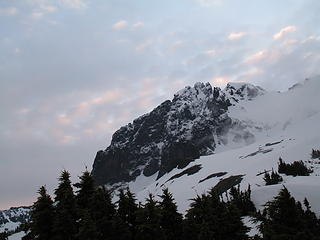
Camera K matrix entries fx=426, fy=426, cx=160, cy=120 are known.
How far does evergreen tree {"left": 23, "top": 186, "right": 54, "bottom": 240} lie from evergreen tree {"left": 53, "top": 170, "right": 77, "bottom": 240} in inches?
29.9

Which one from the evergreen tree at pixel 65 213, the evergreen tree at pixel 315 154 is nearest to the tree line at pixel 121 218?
the evergreen tree at pixel 65 213

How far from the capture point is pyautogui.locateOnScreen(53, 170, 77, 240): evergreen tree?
34531 mm

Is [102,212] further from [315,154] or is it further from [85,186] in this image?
[315,154]

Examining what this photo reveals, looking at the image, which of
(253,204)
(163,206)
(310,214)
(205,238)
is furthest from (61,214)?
(253,204)

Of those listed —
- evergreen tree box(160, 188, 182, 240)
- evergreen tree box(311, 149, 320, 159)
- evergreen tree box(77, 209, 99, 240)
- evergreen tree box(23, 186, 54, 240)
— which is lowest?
evergreen tree box(311, 149, 320, 159)

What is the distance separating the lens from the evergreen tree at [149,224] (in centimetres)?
3328

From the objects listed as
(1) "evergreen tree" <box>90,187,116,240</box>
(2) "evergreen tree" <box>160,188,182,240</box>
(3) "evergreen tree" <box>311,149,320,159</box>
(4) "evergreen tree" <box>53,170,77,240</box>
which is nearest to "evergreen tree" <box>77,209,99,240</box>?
(1) "evergreen tree" <box>90,187,116,240</box>

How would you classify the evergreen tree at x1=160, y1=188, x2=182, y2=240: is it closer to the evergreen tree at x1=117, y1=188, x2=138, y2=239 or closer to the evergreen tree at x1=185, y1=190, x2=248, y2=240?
the evergreen tree at x1=185, y1=190, x2=248, y2=240

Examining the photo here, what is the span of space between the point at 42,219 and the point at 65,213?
264 centimetres

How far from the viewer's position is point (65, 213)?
114 ft

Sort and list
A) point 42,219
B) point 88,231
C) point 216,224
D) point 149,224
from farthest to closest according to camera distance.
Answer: point 42,219 → point 149,224 → point 216,224 → point 88,231

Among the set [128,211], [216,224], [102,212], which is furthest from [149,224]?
[216,224]

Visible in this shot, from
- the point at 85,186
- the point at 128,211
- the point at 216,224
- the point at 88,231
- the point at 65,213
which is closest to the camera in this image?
the point at 88,231

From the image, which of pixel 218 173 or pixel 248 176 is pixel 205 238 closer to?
pixel 248 176
